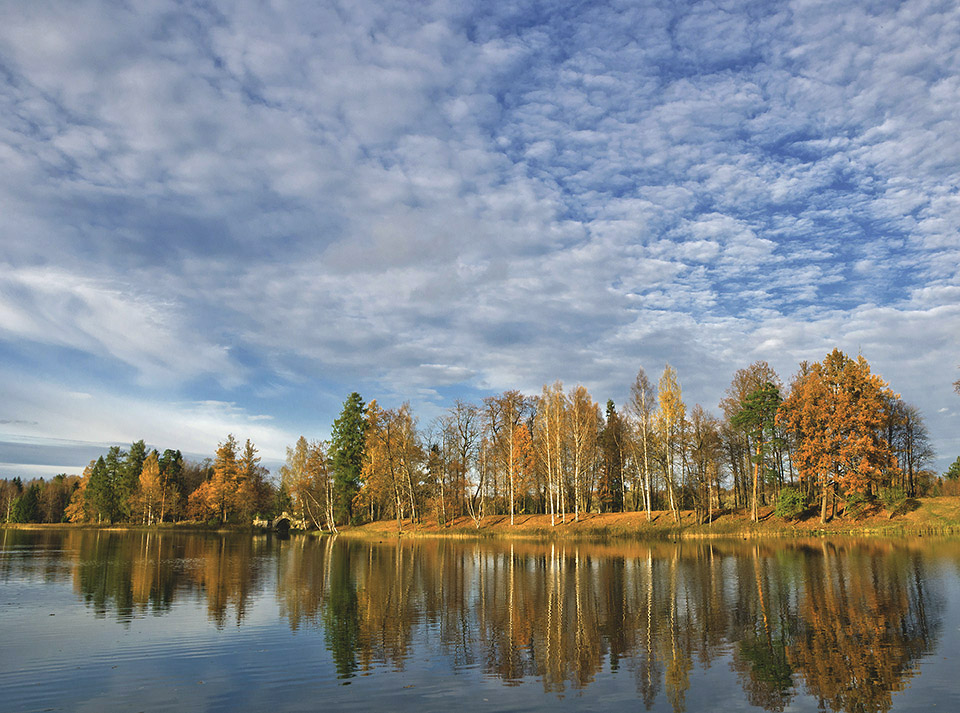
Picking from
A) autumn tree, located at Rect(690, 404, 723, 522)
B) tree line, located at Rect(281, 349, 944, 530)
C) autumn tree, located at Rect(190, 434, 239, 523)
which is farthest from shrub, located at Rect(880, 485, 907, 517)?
autumn tree, located at Rect(190, 434, 239, 523)

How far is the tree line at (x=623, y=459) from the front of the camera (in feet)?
186

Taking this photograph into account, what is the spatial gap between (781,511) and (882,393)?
48.0 ft

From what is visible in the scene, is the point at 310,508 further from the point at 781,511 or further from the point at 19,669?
the point at 19,669

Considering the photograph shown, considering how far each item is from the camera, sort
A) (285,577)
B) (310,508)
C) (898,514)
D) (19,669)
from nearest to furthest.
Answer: (19,669) < (285,577) < (898,514) < (310,508)

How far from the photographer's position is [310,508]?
8994 centimetres

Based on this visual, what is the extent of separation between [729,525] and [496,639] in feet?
152

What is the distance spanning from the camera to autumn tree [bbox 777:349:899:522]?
180ft

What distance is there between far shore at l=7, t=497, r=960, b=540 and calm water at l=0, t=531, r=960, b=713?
22.8m

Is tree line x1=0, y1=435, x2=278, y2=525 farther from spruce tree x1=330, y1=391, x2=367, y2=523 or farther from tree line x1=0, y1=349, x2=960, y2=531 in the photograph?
spruce tree x1=330, y1=391, x2=367, y2=523

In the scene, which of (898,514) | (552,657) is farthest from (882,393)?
(552,657)

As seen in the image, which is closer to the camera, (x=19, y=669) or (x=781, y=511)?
(x=19, y=669)

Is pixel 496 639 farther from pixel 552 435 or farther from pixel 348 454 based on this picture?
pixel 348 454

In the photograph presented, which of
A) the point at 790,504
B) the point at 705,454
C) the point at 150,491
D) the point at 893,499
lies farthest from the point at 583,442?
the point at 150,491

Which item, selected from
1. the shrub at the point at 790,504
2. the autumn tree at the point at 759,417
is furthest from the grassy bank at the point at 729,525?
the autumn tree at the point at 759,417
